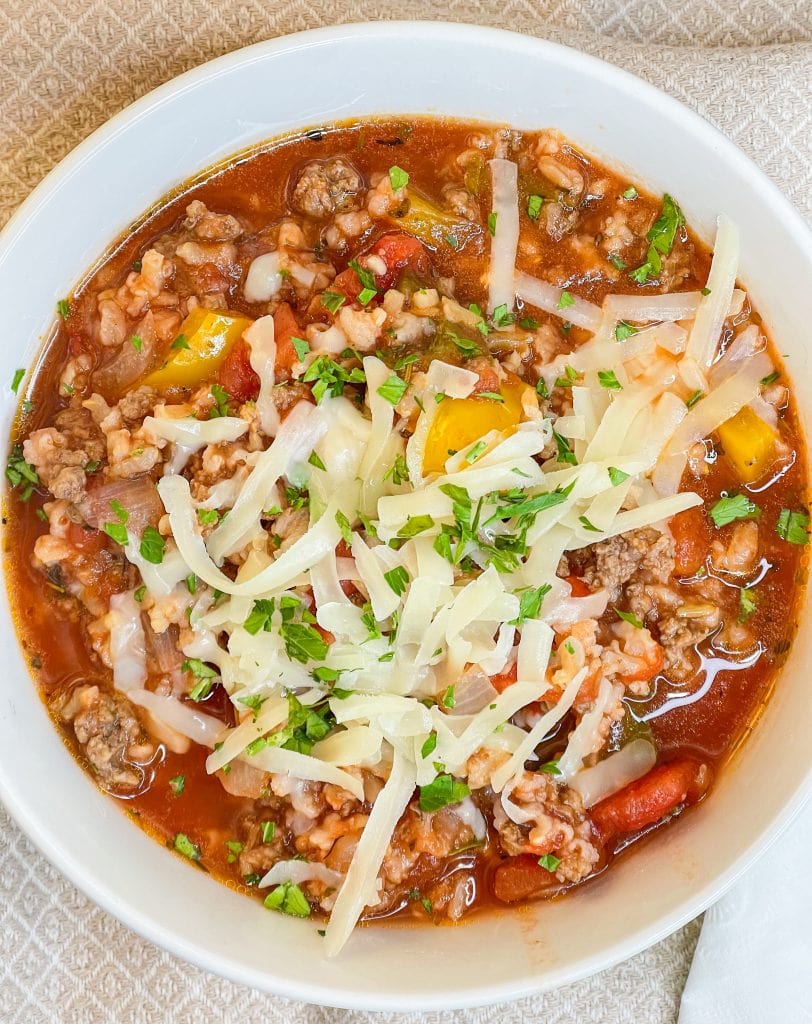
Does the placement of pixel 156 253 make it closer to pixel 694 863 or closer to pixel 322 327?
pixel 322 327

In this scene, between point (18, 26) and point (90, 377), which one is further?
point (18, 26)

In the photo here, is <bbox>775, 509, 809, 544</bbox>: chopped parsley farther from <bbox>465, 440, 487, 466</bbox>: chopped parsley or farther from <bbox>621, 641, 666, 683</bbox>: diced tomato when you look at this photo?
<bbox>465, 440, 487, 466</bbox>: chopped parsley

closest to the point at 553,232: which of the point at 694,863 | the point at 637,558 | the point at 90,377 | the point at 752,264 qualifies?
the point at 752,264

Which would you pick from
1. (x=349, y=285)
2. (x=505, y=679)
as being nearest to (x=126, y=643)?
(x=505, y=679)

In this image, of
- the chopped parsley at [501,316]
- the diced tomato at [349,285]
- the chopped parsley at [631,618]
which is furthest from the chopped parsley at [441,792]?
the diced tomato at [349,285]

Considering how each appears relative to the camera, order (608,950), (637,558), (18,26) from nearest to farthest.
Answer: (608,950)
(637,558)
(18,26)

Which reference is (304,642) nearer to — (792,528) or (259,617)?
(259,617)
